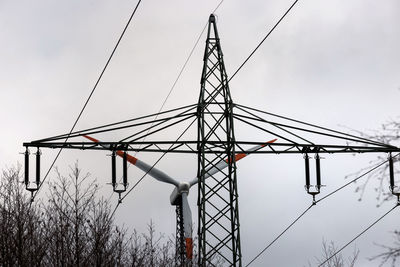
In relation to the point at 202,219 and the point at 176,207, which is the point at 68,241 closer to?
the point at 202,219

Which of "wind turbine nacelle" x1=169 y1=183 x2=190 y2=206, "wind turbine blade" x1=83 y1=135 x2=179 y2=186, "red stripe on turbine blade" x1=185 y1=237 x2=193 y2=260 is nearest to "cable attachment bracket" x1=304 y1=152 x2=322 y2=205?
"red stripe on turbine blade" x1=185 y1=237 x2=193 y2=260

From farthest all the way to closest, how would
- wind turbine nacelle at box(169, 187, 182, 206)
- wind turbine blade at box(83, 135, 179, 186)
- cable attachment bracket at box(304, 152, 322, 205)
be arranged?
1. wind turbine nacelle at box(169, 187, 182, 206)
2. wind turbine blade at box(83, 135, 179, 186)
3. cable attachment bracket at box(304, 152, 322, 205)

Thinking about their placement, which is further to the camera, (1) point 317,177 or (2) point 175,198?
(2) point 175,198

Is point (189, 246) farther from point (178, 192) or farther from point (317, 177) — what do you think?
point (178, 192)

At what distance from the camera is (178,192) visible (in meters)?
56.7

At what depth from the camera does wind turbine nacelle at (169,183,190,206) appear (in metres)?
56.5

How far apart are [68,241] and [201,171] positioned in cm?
651

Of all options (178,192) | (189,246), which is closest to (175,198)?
(178,192)

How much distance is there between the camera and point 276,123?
2286 centimetres

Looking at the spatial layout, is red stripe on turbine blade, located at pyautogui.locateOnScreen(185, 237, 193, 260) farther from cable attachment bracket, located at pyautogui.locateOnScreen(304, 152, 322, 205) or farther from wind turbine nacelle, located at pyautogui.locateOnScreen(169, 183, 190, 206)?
wind turbine nacelle, located at pyautogui.locateOnScreen(169, 183, 190, 206)

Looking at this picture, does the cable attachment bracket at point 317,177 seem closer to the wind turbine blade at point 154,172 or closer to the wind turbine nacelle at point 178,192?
the wind turbine blade at point 154,172

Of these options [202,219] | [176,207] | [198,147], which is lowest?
[202,219]

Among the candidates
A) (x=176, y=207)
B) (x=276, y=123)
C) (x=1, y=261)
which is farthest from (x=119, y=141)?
(x=176, y=207)

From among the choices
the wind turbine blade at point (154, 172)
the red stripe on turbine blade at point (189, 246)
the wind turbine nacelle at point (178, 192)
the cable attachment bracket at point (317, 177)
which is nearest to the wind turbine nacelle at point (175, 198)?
the wind turbine nacelle at point (178, 192)
